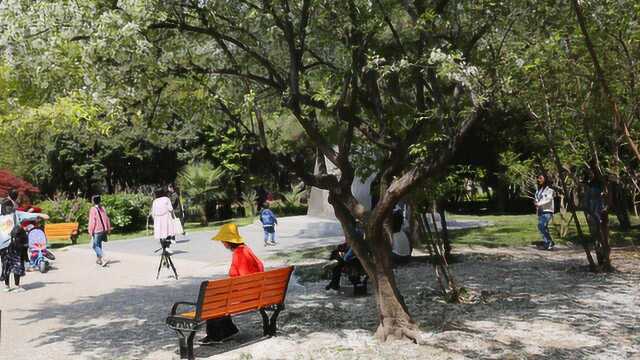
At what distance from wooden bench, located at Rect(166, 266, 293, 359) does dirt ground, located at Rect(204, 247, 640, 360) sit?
1.21 ft

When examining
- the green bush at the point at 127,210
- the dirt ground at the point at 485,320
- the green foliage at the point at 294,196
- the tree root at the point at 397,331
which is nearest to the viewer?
the dirt ground at the point at 485,320

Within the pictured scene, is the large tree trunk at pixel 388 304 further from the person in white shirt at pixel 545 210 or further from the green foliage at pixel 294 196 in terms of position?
the green foliage at pixel 294 196

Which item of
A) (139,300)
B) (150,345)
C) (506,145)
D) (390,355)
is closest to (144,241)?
(139,300)

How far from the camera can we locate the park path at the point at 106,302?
25.1ft

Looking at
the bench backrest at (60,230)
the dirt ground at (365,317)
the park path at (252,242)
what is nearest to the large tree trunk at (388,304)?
the dirt ground at (365,317)

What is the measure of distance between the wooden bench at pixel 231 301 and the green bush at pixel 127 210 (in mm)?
20708

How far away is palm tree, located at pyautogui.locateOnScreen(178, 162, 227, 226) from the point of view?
97.7 feet

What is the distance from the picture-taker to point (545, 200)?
1545cm

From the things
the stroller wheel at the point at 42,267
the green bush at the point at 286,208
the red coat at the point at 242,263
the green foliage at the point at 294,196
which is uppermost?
the green foliage at the point at 294,196

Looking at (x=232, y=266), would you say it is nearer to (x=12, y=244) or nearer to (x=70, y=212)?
(x=12, y=244)

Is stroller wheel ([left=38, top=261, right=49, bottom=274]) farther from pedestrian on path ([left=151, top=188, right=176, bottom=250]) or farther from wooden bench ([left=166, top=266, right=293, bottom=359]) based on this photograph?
wooden bench ([left=166, top=266, right=293, bottom=359])

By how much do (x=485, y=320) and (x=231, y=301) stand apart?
10.7 ft

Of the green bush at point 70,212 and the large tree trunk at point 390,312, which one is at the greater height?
the green bush at point 70,212

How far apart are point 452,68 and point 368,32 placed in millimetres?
1875
